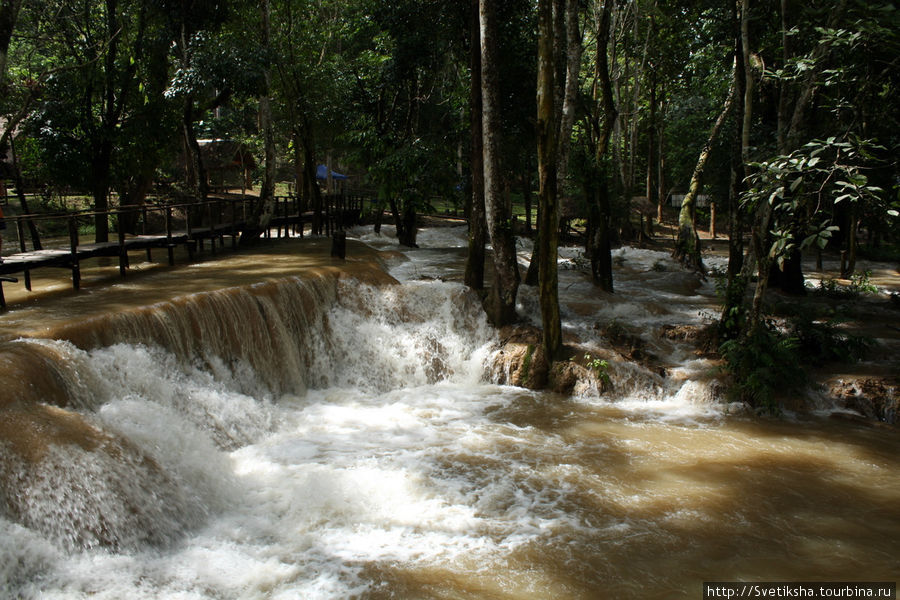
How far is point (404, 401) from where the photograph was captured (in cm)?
1033

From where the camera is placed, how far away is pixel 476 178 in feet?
42.0

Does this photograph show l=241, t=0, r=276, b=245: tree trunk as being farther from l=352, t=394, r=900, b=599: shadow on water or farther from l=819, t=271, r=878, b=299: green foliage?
l=819, t=271, r=878, b=299: green foliage

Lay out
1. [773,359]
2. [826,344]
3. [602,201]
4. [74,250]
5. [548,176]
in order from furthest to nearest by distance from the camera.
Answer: [602,201]
[826,344]
[548,176]
[74,250]
[773,359]

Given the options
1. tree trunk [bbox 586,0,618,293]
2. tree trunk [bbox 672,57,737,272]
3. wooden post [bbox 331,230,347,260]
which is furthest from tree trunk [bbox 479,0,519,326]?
tree trunk [bbox 672,57,737,272]

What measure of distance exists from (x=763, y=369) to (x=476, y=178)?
19.9 ft

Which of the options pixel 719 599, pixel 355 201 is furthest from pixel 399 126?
pixel 719 599

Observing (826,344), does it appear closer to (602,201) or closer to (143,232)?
(602,201)

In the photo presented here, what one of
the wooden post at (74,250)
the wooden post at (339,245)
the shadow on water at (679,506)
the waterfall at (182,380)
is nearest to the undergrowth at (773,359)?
the shadow on water at (679,506)

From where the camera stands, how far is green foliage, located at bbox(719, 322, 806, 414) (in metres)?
9.58

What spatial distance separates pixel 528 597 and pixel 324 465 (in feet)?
10.4

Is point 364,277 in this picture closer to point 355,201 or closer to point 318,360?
point 318,360

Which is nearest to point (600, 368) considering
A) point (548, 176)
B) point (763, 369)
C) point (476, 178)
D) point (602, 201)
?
point (763, 369)

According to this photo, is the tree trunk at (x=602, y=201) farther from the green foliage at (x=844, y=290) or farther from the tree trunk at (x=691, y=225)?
the green foliage at (x=844, y=290)

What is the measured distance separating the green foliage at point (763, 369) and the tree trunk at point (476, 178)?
192 inches
